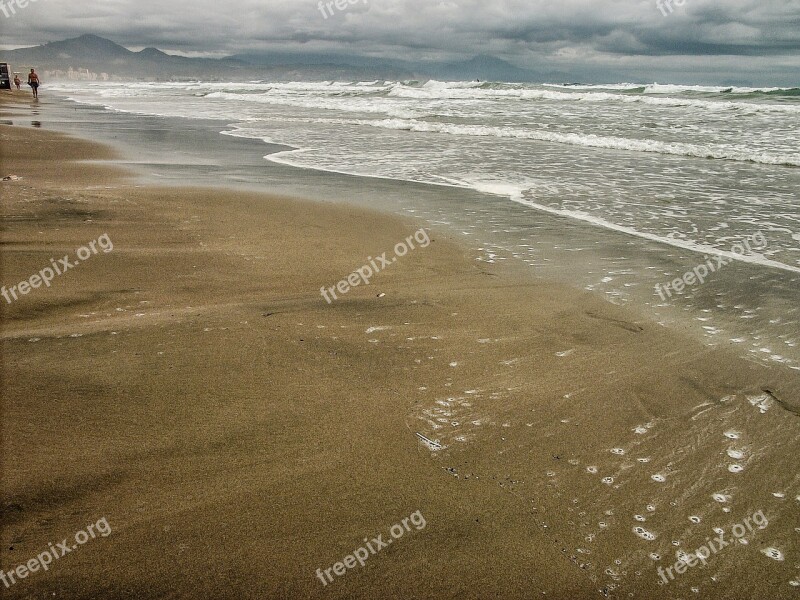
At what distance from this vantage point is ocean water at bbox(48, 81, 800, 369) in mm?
4605

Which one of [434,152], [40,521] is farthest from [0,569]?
[434,152]

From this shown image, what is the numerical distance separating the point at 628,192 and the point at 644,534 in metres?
7.75

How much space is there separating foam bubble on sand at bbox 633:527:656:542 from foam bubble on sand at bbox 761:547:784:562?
14.6 inches

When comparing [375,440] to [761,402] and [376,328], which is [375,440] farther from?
[761,402]

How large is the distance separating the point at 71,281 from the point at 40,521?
2711mm

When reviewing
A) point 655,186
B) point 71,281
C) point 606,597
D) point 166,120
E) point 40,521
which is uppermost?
point 166,120

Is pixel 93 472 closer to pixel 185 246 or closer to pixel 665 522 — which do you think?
pixel 665 522

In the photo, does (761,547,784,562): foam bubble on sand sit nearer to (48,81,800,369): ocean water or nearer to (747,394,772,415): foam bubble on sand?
(747,394,772,415): foam bubble on sand

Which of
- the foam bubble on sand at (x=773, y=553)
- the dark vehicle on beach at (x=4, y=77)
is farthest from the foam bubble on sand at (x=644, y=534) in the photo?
the dark vehicle on beach at (x=4, y=77)

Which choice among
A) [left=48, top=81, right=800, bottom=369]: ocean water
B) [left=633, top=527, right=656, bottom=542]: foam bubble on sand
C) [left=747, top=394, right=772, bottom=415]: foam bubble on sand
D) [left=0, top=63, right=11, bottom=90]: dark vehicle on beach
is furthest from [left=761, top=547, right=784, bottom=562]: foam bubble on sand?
[left=0, top=63, right=11, bottom=90]: dark vehicle on beach

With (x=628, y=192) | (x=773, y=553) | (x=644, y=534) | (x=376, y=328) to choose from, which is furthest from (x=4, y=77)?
(x=773, y=553)

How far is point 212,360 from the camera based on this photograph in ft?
10.4

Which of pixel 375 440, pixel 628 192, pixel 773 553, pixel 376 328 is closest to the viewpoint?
pixel 773 553

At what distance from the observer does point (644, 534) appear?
2100 mm
